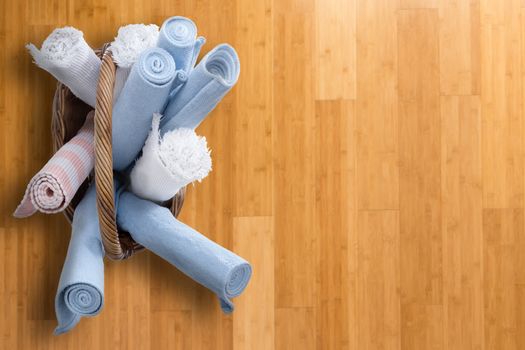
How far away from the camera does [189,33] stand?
69 cm

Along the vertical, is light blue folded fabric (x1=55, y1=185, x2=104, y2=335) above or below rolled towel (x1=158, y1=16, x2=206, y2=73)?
below

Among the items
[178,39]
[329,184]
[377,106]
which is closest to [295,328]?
[329,184]

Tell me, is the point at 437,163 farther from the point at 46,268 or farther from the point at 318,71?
the point at 46,268

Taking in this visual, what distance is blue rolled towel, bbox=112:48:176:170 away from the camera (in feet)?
2.12

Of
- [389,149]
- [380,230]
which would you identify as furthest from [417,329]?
[389,149]

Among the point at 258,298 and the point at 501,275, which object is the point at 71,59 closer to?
the point at 258,298

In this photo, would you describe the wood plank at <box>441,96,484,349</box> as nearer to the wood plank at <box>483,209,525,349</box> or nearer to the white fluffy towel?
the wood plank at <box>483,209,525,349</box>

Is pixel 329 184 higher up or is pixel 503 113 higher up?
pixel 503 113

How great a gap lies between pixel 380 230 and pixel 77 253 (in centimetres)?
41

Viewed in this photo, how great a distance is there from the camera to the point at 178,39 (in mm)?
679

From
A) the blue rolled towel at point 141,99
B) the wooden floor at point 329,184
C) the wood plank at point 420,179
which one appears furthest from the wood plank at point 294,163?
the blue rolled towel at point 141,99

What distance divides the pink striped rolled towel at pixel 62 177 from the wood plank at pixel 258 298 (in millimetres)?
255

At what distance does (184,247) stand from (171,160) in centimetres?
9

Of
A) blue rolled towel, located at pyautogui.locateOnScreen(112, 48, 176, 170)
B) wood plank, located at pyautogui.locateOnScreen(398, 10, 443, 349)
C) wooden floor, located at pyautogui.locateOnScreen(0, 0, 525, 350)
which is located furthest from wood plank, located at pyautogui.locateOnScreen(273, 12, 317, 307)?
blue rolled towel, located at pyautogui.locateOnScreen(112, 48, 176, 170)
